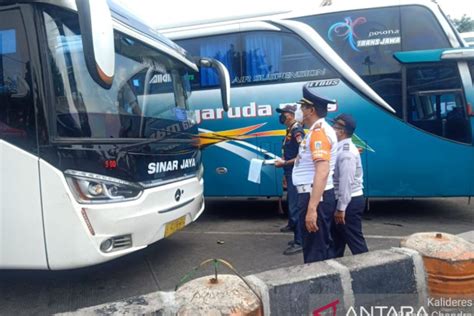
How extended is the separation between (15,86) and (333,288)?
9.81 feet

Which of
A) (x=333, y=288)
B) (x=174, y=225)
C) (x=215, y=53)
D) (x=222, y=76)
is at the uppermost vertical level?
(x=215, y=53)

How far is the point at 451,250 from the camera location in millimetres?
3135

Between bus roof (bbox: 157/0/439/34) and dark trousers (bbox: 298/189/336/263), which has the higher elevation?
bus roof (bbox: 157/0/439/34)

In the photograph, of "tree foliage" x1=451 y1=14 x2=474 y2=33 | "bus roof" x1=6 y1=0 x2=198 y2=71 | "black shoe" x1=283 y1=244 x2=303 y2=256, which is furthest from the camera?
"tree foliage" x1=451 y1=14 x2=474 y2=33

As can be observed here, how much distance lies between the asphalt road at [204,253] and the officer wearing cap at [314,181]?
3.81 ft

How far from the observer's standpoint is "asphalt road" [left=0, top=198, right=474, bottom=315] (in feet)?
12.6

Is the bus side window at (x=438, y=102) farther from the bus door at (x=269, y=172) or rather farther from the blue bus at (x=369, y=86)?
the bus door at (x=269, y=172)

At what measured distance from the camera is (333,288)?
290 centimetres

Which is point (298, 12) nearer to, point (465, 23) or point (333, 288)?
point (333, 288)

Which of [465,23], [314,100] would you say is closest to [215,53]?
[314,100]

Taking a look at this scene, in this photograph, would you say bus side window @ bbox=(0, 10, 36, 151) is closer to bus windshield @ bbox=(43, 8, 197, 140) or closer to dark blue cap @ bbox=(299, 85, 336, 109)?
bus windshield @ bbox=(43, 8, 197, 140)

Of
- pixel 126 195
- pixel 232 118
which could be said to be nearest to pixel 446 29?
pixel 232 118

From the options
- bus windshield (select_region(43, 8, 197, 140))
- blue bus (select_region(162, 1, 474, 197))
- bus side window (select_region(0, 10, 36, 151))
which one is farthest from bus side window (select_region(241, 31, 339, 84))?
bus side window (select_region(0, 10, 36, 151))

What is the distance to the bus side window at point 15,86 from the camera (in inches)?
129
